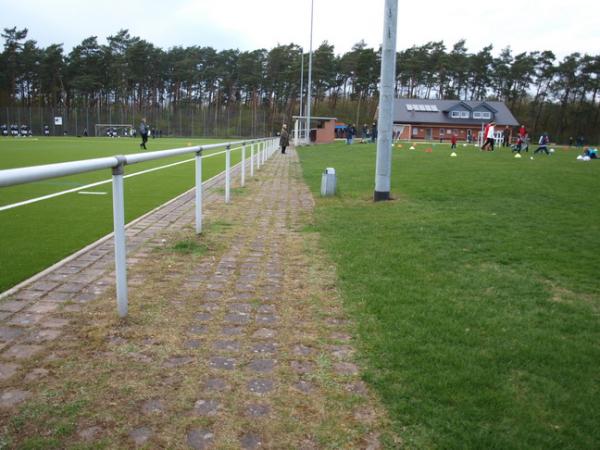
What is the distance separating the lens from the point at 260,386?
8.93ft

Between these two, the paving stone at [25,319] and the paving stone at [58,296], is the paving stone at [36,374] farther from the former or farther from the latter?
the paving stone at [58,296]

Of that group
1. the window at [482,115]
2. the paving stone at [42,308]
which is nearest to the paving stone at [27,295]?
the paving stone at [42,308]

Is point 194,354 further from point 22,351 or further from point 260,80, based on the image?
point 260,80

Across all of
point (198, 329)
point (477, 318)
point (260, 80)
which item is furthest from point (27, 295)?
point (260, 80)

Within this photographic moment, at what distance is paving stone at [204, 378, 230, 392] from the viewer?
105 inches

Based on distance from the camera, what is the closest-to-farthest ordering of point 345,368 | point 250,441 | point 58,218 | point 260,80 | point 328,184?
point 250,441 → point 345,368 → point 58,218 → point 328,184 → point 260,80

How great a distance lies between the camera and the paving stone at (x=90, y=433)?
88.0 inches

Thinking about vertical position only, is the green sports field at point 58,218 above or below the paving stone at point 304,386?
above

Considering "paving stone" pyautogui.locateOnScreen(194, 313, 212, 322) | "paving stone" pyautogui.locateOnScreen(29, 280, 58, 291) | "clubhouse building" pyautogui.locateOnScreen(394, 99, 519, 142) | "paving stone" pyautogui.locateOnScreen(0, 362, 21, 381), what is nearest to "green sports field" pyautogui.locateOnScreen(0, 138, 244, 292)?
"paving stone" pyautogui.locateOnScreen(29, 280, 58, 291)

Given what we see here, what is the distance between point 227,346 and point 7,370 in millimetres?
1263

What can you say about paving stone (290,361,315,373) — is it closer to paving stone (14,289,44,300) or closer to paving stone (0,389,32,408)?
paving stone (0,389,32,408)

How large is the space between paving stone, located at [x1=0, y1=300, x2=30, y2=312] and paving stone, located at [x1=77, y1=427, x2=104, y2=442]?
70.5 inches

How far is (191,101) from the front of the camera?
298 feet

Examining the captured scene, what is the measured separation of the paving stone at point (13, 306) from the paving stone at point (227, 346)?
1622 mm
